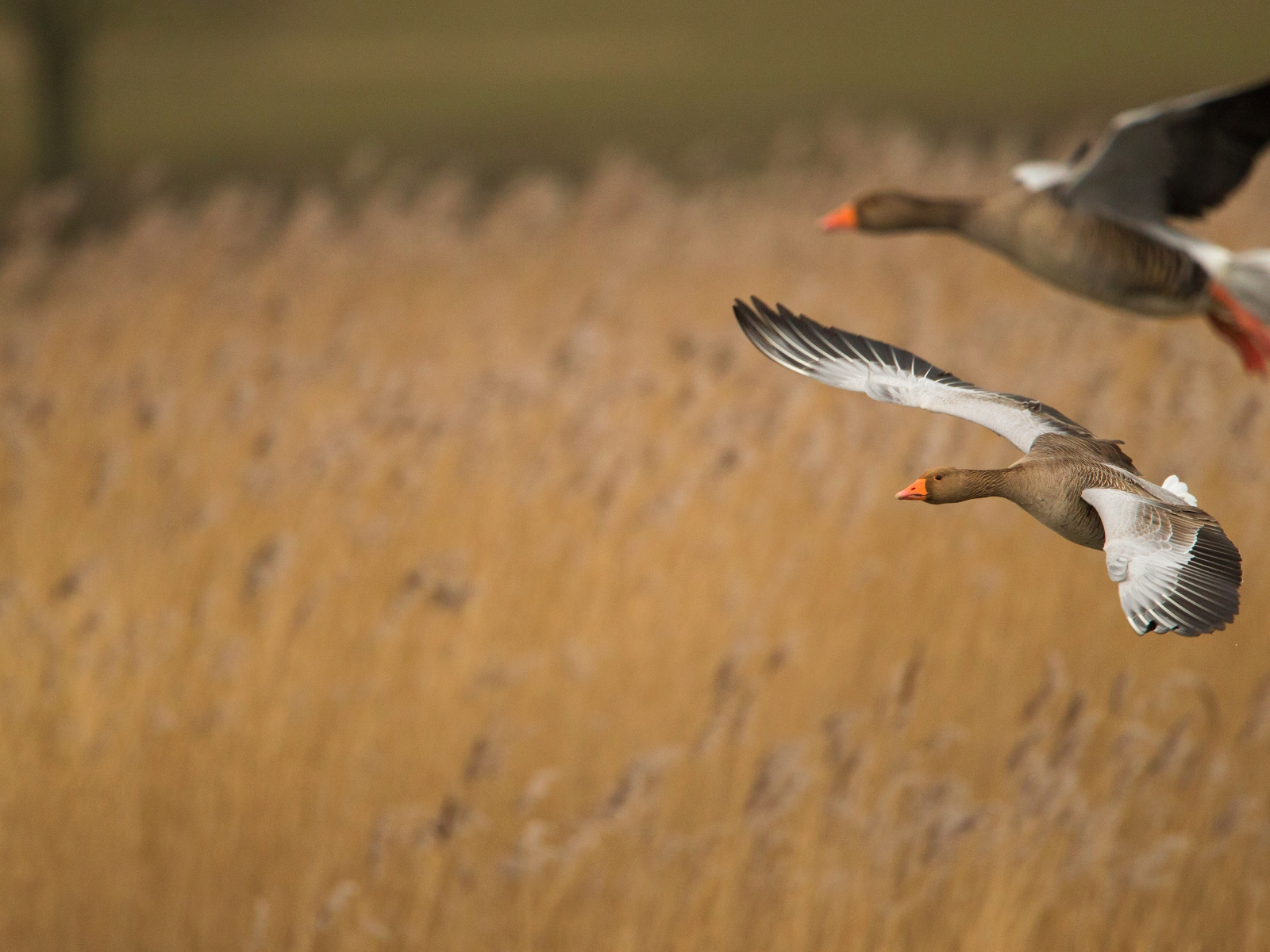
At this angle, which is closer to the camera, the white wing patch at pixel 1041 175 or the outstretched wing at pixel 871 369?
the outstretched wing at pixel 871 369

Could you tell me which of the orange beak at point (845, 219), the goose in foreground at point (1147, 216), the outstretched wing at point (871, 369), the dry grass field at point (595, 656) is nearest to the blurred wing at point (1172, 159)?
the goose in foreground at point (1147, 216)

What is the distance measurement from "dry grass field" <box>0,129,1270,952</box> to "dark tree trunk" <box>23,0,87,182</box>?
13.6 metres

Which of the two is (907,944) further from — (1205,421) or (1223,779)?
(1205,421)

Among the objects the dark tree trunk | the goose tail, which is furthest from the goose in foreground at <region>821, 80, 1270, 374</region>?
the dark tree trunk

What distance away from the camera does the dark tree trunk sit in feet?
55.7

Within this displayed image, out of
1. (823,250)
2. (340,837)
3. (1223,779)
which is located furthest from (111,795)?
(823,250)

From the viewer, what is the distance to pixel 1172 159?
134cm

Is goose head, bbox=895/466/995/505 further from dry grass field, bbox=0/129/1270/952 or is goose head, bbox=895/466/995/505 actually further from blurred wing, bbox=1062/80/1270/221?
dry grass field, bbox=0/129/1270/952

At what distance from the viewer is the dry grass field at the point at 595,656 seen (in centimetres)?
248

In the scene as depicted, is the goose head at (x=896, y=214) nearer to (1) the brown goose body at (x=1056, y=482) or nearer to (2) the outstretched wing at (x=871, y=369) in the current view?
(2) the outstretched wing at (x=871, y=369)

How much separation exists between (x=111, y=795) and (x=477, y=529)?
1574 mm

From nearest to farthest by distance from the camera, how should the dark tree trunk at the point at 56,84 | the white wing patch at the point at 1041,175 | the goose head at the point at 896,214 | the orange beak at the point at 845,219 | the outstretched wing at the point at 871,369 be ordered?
the outstretched wing at the point at 871,369, the white wing patch at the point at 1041,175, the goose head at the point at 896,214, the orange beak at the point at 845,219, the dark tree trunk at the point at 56,84

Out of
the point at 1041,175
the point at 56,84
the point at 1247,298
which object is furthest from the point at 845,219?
the point at 56,84

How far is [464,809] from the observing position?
7.53 ft
